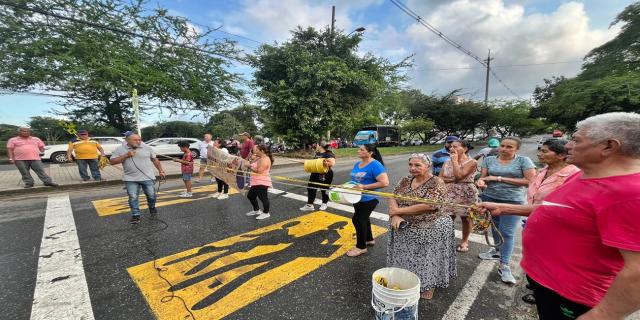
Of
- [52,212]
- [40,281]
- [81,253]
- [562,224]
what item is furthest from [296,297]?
[52,212]

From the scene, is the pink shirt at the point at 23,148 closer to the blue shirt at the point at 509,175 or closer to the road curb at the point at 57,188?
the road curb at the point at 57,188

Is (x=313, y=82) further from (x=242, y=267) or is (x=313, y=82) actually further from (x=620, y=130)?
(x=620, y=130)

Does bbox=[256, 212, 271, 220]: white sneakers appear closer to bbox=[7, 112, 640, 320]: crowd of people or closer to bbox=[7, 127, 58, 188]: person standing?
bbox=[7, 112, 640, 320]: crowd of people

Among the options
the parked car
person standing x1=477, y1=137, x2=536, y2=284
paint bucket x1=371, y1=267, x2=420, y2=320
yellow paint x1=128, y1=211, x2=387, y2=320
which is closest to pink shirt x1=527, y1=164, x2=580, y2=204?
person standing x1=477, y1=137, x2=536, y2=284

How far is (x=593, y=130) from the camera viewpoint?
139 cm

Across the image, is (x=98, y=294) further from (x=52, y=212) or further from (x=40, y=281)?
(x=52, y=212)

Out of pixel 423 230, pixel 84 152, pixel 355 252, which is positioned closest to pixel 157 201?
pixel 84 152

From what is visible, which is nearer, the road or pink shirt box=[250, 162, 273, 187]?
the road

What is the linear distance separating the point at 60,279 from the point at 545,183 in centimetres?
552

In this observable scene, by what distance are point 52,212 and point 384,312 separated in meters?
7.39

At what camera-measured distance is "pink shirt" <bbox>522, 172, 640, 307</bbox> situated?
3.83 feet

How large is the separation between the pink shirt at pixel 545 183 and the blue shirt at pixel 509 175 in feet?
1.80

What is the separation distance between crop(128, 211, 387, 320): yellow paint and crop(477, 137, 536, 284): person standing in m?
1.93

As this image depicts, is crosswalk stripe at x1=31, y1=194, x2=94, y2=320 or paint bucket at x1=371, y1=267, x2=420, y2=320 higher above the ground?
paint bucket at x1=371, y1=267, x2=420, y2=320
